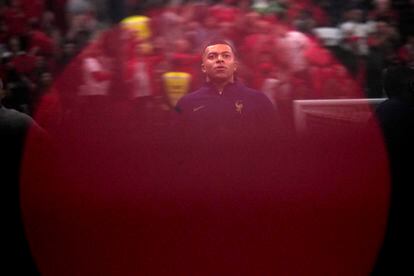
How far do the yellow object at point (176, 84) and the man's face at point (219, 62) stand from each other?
0.10 meters

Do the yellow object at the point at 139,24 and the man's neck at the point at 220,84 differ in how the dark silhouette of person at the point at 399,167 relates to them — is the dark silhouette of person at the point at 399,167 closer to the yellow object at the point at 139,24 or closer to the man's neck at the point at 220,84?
the man's neck at the point at 220,84

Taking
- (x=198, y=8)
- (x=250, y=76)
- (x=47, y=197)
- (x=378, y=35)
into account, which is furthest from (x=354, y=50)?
(x=47, y=197)

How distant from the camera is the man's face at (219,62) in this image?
3.86m

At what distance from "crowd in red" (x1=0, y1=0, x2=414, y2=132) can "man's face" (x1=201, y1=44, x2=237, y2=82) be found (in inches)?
2.2

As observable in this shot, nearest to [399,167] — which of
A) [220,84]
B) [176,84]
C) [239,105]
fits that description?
[239,105]

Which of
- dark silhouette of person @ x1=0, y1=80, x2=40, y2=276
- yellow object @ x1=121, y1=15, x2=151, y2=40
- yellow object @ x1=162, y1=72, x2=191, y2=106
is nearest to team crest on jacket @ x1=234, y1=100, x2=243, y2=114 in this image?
yellow object @ x1=162, y1=72, x2=191, y2=106

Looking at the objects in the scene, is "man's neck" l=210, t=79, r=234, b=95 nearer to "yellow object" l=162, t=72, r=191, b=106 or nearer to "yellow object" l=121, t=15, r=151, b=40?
"yellow object" l=162, t=72, r=191, b=106

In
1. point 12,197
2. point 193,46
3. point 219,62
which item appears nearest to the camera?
point 219,62

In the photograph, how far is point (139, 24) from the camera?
3.93m

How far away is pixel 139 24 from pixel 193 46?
0.86 feet

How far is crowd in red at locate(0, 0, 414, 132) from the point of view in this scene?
3885 mm

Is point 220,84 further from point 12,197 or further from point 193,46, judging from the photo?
point 12,197

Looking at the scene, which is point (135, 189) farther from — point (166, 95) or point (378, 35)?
point (378, 35)

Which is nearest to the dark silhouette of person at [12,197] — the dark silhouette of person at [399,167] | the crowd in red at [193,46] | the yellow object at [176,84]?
the crowd in red at [193,46]
